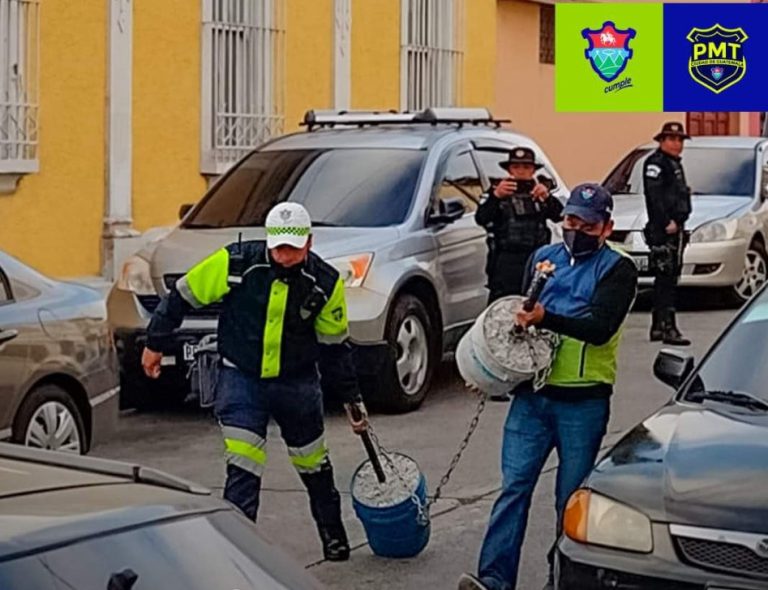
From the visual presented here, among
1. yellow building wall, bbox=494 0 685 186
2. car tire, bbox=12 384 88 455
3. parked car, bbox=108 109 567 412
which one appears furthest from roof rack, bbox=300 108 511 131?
yellow building wall, bbox=494 0 685 186

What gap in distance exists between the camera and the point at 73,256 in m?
15.1

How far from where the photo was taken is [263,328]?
285 inches

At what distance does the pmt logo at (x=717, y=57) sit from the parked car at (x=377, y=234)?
1145 cm

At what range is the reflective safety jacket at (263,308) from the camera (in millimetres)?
7238

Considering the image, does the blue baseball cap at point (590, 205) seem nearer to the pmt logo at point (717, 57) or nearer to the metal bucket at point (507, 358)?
the metal bucket at point (507, 358)

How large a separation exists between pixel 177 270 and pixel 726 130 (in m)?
20.0

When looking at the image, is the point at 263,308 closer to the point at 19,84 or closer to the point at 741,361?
the point at 741,361

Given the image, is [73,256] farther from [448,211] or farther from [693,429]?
[693,429]

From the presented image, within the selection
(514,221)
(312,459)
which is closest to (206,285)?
(312,459)

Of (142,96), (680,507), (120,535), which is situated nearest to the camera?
(120,535)

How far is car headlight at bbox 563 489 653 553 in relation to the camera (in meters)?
5.39

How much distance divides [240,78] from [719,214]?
4908 millimetres

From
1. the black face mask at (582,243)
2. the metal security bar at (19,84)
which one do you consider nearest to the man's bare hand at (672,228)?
the metal security bar at (19,84)

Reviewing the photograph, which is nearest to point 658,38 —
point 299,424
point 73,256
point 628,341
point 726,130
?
point 726,130
